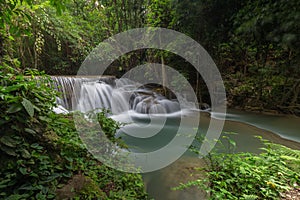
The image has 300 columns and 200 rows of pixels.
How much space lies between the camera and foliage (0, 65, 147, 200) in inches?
47.5

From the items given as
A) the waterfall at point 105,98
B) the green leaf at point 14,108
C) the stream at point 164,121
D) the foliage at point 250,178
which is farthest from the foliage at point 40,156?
the waterfall at point 105,98

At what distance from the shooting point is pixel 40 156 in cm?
136

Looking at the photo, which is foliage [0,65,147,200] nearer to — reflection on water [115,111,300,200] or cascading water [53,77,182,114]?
reflection on water [115,111,300,200]

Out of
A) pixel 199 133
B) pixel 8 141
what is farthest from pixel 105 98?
pixel 8 141

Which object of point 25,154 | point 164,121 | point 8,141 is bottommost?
point 164,121

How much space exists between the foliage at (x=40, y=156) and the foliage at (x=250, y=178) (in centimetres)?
82

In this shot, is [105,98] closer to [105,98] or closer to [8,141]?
[105,98]

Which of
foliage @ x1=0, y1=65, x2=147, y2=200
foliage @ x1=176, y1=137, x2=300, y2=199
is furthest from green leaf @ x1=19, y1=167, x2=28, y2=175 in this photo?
foliage @ x1=176, y1=137, x2=300, y2=199

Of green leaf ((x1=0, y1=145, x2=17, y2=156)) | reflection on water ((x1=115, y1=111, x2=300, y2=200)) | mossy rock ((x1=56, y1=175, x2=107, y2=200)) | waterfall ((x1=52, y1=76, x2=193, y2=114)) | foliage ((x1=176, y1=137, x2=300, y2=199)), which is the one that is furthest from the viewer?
waterfall ((x1=52, y1=76, x2=193, y2=114))

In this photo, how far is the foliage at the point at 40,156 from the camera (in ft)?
3.96

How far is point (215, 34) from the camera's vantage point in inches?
255

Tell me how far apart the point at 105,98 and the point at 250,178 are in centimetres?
611

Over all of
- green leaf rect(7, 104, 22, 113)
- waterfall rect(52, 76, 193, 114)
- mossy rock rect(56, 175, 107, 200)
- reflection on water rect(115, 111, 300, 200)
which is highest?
green leaf rect(7, 104, 22, 113)

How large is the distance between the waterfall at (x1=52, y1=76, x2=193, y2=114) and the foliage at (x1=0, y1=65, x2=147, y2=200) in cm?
426
